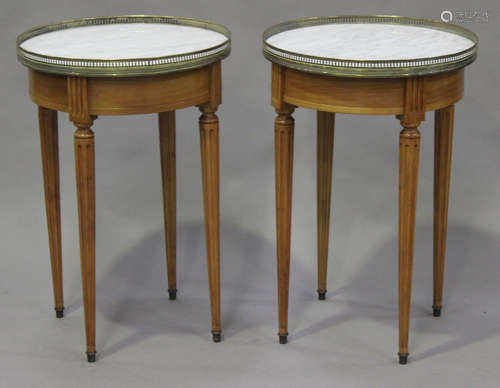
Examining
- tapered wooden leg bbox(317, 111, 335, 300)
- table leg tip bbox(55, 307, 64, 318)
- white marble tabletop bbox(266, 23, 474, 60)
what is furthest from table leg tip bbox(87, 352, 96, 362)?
white marble tabletop bbox(266, 23, 474, 60)

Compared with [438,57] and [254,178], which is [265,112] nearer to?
[254,178]

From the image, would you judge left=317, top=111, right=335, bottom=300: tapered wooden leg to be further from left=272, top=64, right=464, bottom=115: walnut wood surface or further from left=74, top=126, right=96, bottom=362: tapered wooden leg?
left=74, top=126, right=96, bottom=362: tapered wooden leg

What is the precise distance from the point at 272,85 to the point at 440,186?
0.76m

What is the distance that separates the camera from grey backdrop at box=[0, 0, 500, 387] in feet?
12.9

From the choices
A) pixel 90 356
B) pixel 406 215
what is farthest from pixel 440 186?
pixel 90 356

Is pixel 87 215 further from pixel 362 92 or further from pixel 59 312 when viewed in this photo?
pixel 362 92

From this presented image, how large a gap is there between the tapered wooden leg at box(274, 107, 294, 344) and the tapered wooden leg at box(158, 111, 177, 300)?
1.92 ft

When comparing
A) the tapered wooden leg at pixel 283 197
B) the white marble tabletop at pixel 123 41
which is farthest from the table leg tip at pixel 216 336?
the white marble tabletop at pixel 123 41

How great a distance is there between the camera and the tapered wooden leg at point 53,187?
4.04m

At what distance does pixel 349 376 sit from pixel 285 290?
0.40m

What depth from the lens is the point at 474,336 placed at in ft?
13.5

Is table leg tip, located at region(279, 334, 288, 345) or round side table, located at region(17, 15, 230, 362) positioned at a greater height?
round side table, located at region(17, 15, 230, 362)

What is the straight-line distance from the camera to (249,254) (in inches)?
189

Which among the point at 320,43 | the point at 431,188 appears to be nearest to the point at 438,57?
the point at 320,43
